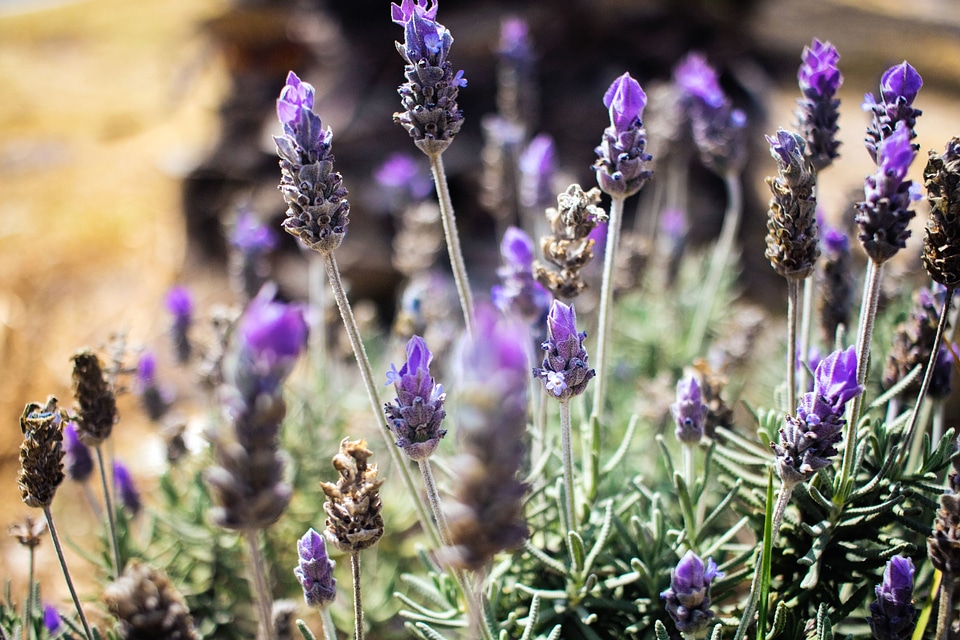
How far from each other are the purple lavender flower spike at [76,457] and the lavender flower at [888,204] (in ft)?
7.45

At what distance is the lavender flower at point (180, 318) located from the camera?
2975 millimetres

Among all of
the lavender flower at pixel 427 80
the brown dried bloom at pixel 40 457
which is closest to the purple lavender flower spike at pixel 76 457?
the brown dried bloom at pixel 40 457

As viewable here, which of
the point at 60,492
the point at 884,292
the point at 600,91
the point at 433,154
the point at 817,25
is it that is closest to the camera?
the point at 433,154

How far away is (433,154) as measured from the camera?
1702 mm

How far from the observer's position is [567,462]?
1660mm

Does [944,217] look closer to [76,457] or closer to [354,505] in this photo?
[354,505]

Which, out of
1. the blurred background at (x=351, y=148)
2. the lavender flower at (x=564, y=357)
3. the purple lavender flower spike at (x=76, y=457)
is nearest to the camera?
the lavender flower at (x=564, y=357)

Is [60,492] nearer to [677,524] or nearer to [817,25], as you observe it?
[677,524]

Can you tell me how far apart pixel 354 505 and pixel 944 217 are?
1321mm

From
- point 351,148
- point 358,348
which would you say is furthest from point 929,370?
point 351,148

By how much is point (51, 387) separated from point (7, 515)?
1241 millimetres

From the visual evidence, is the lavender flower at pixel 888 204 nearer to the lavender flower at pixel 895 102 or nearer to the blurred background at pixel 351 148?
the lavender flower at pixel 895 102

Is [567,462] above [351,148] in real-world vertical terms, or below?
below

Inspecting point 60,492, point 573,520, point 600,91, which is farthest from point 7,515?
point 600,91
